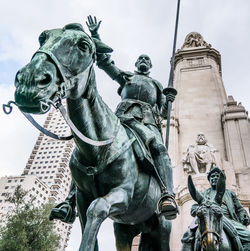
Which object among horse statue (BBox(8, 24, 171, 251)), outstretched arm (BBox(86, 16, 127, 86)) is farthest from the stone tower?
horse statue (BBox(8, 24, 171, 251))

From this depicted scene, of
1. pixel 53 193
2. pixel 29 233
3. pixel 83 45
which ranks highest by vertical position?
pixel 53 193

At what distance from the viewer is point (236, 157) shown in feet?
47.7

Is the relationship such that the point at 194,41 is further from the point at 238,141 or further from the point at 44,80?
the point at 44,80

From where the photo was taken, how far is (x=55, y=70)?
2631 millimetres

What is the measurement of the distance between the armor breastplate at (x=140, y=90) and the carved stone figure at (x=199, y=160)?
27.4 ft

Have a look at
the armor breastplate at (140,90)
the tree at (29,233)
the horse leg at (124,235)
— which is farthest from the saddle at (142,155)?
the tree at (29,233)

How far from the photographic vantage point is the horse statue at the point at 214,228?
14.8ft

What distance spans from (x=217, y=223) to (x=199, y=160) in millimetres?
8353

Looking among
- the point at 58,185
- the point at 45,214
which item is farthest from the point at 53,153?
the point at 45,214

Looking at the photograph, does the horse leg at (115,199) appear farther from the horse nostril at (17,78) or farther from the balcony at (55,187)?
the balcony at (55,187)

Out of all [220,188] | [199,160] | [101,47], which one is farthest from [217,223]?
[199,160]

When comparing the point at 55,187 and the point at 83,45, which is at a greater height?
the point at 55,187

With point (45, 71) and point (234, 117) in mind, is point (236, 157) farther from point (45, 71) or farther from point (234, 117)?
point (45, 71)

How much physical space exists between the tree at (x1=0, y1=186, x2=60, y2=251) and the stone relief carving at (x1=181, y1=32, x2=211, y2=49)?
53.5ft
